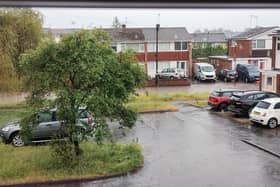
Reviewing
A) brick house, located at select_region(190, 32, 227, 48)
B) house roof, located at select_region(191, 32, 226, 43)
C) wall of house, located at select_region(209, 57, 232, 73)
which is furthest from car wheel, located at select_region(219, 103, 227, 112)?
house roof, located at select_region(191, 32, 226, 43)

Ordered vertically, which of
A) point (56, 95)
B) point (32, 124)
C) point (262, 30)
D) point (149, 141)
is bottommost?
point (149, 141)

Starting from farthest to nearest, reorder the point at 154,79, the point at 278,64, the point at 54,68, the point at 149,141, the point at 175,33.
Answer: the point at 175,33 → the point at 154,79 → the point at 278,64 → the point at 149,141 → the point at 54,68

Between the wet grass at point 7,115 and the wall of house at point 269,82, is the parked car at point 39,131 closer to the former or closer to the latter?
the wet grass at point 7,115

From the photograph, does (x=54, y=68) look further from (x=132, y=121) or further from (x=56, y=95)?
(x=132, y=121)

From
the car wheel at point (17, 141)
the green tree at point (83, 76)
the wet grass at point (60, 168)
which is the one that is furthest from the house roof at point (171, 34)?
the green tree at point (83, 76)

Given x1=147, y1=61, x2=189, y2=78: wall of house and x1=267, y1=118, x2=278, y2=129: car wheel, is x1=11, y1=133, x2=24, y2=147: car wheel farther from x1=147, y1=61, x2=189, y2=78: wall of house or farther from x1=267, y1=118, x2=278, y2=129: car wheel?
x1=147, y1=61, x2=189, y2=78: wall of house

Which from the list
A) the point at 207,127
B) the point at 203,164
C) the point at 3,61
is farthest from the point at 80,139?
the point at 3,61

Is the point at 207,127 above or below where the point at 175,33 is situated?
below

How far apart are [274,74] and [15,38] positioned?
6786mm

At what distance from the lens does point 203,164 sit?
4.89 m

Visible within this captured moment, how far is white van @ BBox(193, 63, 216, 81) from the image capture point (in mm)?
13977

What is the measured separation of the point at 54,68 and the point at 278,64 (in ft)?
26.3

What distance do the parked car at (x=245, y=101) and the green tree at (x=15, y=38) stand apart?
4.70m

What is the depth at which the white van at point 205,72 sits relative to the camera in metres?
14.0
